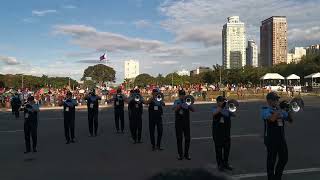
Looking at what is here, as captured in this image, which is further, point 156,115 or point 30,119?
point 30,119

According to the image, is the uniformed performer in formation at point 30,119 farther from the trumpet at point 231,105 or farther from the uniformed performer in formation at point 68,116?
the trumpet at point 231,105

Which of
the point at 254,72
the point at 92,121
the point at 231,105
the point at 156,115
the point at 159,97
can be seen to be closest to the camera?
the point at 231,105

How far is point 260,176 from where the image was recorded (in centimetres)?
909

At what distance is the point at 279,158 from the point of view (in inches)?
312

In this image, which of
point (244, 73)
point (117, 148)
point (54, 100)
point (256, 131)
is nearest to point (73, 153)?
point (117, 148)

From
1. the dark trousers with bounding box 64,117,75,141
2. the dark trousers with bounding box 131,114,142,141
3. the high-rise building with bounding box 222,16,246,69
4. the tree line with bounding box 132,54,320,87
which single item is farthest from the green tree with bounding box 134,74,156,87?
the dark trousers with bounding box 131,114,142,141

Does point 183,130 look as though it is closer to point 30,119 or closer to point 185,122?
point 185,122

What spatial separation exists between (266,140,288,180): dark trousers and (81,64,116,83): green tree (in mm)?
107702

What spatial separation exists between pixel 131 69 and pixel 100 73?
5551cm

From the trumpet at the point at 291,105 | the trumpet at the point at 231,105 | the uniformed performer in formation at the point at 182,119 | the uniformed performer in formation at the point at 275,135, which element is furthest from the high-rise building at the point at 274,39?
the uniformed performer in formation at the point at 275,135

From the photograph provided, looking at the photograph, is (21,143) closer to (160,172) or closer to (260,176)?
(160,172)

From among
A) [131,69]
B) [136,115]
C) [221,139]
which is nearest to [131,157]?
[221,139]

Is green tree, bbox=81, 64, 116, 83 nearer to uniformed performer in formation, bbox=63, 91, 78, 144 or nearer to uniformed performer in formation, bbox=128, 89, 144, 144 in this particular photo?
uniformed performer in formation, bbox=63, 91, 78, 144

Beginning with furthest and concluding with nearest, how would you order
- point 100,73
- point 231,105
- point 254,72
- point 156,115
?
point 100,73 < point 254,72 < point 156,115 < point 231,105
